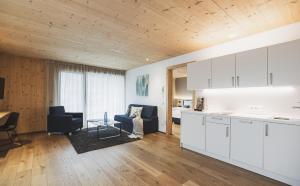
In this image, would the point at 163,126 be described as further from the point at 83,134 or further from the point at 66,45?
the point at 66,45

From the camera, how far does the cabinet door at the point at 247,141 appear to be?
2.46 metres

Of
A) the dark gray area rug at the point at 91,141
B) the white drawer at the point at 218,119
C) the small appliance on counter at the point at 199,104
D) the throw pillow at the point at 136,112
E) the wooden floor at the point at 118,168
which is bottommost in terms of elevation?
the wooden floor at the point at 118,168

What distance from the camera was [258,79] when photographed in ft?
8.68

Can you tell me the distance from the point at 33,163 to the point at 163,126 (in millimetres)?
3515

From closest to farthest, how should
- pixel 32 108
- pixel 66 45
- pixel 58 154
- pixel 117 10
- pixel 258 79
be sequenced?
pixel 117 10 < pixel 258 79 < pixel 58 154 < pixel 66 45 < pixel 32 108

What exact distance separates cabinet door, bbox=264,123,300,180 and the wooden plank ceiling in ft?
5.69

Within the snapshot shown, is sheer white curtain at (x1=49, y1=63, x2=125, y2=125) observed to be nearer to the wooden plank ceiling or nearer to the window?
the window

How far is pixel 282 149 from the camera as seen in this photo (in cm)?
224

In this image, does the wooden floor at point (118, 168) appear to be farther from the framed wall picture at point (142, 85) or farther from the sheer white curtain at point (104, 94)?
the framed wall picture at point (142, 85)

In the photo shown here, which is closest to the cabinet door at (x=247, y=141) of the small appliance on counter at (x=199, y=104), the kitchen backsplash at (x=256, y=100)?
the kitchen backsplash at (x=256, y=100)

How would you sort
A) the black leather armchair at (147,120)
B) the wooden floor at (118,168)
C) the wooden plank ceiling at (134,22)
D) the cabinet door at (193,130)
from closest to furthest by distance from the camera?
the wooden plank ceiling at (134,22) → the wooden floor at (118,168) → the cabinet door at (193,130) → the black leather armchair at (147,120)

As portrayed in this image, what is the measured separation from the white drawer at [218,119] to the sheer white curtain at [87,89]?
4.52 metres

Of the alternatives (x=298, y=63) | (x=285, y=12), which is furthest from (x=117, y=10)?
(x=298, y=63)

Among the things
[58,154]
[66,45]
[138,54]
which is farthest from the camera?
[138,54]
